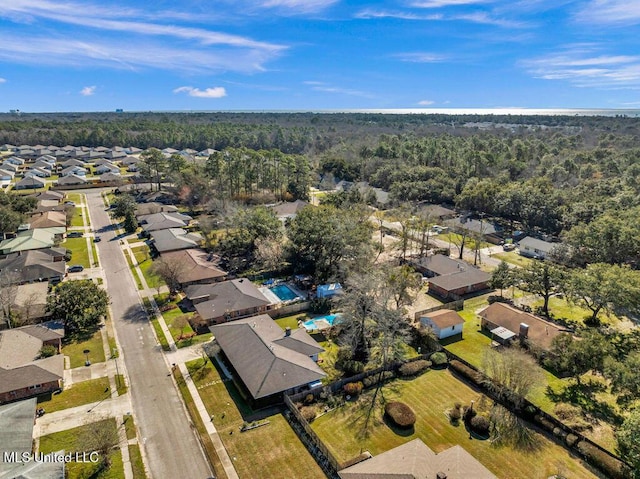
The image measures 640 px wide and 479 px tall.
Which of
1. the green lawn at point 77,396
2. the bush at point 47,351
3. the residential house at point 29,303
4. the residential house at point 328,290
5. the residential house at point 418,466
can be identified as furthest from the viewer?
the residential house at point 328,290

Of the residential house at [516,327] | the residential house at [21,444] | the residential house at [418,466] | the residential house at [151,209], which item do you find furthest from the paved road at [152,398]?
the residential house at [516,327]

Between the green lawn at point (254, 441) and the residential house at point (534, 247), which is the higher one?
the residential house at point (534, 247)

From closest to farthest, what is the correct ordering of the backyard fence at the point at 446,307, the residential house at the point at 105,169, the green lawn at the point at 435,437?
the green lawn at the point at 435,437, the backyard fence at the point at 446,307, the residential house at the point at 105,169

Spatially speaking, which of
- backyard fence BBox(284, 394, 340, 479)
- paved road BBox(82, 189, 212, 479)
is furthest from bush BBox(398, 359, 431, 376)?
paved road BBox(82, 189, 212, 479)

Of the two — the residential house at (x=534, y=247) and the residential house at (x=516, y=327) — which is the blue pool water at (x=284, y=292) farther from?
the residential house at (x=534, y=247)

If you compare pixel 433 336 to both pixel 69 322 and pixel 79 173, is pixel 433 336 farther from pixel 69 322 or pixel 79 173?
pixel 79 173
